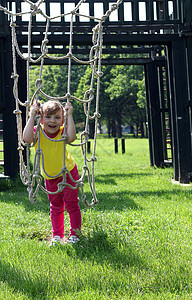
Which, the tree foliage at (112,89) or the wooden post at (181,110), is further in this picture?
the tree foliage at (112,89)

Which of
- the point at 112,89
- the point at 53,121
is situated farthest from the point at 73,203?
the point at 112,89

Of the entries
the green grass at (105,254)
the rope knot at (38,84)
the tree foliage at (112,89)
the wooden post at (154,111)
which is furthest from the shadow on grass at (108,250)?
the tree foliage at (112,89)

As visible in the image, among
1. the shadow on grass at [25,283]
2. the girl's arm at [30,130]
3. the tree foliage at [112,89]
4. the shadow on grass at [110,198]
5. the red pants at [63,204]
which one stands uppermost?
the tree foliage at [112,89]

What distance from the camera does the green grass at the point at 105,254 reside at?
2895 mm

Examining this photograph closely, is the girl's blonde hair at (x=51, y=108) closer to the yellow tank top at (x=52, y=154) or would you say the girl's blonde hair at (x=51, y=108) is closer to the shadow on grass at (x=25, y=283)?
the yellow tank top at (x=52, y=154)

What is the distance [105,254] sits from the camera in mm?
3602

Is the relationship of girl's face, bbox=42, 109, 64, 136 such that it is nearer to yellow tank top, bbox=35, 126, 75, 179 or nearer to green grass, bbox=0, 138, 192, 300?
yellow tank top, bbox=35, 126, 75, 179

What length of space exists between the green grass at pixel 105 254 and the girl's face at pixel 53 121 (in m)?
1.14

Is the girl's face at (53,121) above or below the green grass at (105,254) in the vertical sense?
above

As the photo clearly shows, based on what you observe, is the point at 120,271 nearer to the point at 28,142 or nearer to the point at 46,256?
the point at 46,256

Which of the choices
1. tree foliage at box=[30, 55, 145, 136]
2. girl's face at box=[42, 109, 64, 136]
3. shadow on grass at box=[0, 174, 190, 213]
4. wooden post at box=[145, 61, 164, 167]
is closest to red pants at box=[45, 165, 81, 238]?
girl's face at box=[42, 109, 64, 136]

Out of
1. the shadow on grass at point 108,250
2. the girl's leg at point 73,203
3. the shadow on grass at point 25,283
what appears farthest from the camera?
the girl's leg at point 73,203

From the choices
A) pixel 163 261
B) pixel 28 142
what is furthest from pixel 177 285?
pixel 28 142

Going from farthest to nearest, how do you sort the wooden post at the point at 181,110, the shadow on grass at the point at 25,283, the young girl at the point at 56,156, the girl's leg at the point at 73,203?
the wooden post at the point at 181,110
the girl's leg at the point at 73,203
the young girl at the point at 56,156
the shadow on grass at the point at 25,283
